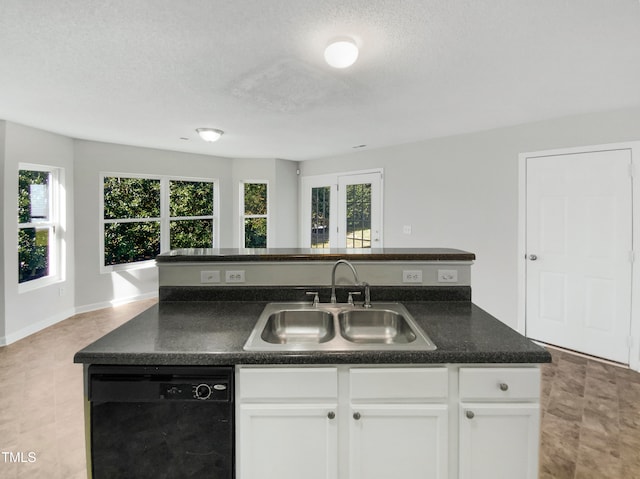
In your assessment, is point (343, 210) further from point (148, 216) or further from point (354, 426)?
point (354, 426)

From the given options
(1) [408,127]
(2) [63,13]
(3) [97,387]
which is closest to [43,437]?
(3) [97,387]

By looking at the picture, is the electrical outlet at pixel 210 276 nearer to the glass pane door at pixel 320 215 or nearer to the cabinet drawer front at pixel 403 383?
the cabinet drawer front at pixel 403 383

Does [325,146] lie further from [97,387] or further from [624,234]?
[97,387]

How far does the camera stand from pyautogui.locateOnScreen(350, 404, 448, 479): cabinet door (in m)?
1.20

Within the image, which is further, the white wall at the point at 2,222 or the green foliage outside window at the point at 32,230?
the green foliage outside window at the point at 32,230

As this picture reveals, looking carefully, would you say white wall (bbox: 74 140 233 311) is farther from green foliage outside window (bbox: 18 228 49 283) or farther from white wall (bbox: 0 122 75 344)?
green foliage outside window (bbox: 18 228 49 283)

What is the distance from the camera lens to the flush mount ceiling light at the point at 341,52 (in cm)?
185

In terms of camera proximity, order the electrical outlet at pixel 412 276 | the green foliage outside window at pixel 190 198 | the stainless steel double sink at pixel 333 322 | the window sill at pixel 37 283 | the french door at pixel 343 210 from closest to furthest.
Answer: the stainless steel double sink at pixel 333 322 → the electrical outlet at pixel 412 276 → the window sill at pixel 37 283 → the french door at pixel 343 210 → the green foliage outside window at pixel 190 198

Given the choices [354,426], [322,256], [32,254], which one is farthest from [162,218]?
[354,426]

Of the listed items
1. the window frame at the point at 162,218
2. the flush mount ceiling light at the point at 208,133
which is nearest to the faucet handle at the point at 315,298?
the flush mount ceiling light at the point at 208,133

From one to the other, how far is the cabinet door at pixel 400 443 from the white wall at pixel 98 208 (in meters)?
4.79

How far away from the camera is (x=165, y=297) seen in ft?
6.11

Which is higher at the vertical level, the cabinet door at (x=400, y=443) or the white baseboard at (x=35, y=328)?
the cabinet door at (x=400, y=443)

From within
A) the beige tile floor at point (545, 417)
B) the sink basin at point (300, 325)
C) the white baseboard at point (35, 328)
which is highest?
the sink basin at point (300, 325)
